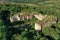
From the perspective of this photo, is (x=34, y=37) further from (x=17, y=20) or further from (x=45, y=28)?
(x=17, y=20)

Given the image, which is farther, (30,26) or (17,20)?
(17,20)

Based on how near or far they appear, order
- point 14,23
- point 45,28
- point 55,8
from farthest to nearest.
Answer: point 55,8
point 14,23
point 45,28

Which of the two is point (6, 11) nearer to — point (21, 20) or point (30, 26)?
point (21, 20)

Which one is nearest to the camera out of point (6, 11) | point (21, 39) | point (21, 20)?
point (21, 39)

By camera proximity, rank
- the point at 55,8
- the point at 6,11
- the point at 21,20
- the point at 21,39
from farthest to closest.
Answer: the point at 55,8
the point at 6,11
the point at 21,20
the point at 21,39

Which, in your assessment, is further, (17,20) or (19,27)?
(17,20)

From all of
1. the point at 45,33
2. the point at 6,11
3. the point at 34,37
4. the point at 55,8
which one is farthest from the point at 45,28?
the point at 55,8

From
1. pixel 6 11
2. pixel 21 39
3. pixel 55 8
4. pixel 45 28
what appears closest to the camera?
pixel 21 39

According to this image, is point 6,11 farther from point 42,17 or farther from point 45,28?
point 45,28

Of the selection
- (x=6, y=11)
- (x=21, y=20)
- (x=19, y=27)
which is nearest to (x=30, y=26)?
(x=19, y=27)
